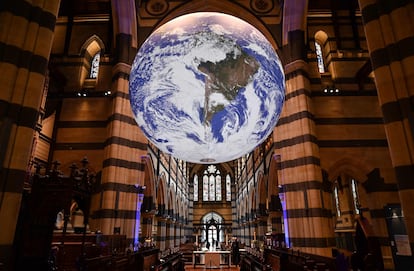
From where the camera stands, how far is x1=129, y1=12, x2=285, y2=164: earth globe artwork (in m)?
3.68

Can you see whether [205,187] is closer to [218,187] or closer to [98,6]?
[218,187]

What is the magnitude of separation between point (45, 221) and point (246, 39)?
682cm

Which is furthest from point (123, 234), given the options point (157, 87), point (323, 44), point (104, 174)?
point (323, 44)

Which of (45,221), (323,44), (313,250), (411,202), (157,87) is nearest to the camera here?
(157,87)

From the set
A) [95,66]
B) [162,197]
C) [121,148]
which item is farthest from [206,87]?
[162,197]

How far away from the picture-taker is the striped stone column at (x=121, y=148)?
11961 mm

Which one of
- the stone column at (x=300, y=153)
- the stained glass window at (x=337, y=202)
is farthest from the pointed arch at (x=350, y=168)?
the stained glass window at (x=337, y=202)

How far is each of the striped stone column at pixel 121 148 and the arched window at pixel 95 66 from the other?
275cm

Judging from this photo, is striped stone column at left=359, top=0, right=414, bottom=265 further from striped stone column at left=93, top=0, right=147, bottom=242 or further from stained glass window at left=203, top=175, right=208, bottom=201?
stained glass window at left=203, top=175, right=208, bottom=201

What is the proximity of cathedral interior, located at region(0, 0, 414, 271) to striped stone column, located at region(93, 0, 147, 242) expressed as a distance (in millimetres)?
55

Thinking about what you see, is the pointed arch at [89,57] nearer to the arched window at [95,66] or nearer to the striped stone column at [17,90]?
the arched window at [95,66]

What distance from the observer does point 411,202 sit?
15.1 ft

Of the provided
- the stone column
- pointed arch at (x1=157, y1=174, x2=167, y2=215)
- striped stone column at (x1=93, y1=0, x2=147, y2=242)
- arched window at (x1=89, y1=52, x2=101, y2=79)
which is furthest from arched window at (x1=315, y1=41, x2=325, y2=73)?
pointed arch at (x1=157, y1=174, x2=167, y2=215)

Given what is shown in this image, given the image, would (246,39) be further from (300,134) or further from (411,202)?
(300,134)
